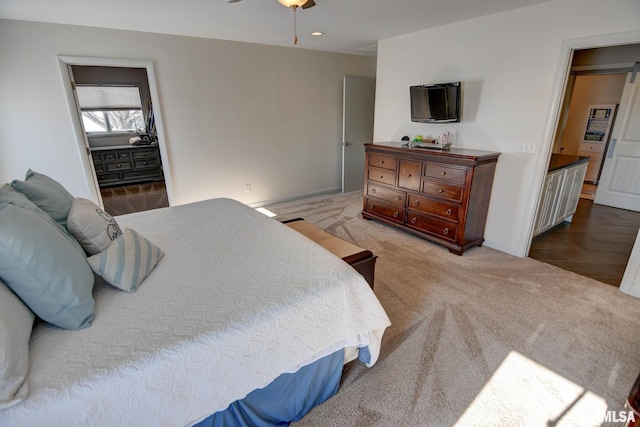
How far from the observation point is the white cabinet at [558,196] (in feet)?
11.1

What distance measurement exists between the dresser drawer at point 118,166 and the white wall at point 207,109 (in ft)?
9.69

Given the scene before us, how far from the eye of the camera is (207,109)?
420 centimetres

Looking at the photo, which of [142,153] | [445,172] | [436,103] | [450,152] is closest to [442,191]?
[445,172]

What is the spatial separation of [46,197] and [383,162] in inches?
129

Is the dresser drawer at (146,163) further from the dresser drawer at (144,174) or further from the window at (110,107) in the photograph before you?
the window at (110,107)

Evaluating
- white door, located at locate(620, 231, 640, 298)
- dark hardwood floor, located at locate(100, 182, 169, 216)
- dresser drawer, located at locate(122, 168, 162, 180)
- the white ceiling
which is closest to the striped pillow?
the white ceiling

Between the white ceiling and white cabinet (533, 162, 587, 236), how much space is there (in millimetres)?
1812

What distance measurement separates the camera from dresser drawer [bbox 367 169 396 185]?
3.86m

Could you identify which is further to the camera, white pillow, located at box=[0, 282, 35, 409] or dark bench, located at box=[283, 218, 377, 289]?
dark bench, located at box=[283, 218, 377, 289]

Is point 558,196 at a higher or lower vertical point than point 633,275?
higher

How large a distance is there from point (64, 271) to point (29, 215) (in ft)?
0.92

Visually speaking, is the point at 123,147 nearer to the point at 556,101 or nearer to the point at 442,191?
the point at 442,191

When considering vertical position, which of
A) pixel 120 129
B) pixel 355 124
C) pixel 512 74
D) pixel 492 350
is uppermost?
pixel 512 74

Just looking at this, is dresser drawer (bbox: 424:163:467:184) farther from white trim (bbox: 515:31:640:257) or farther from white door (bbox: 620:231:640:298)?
white door (bbox: 620:231:640:298)
